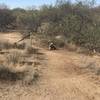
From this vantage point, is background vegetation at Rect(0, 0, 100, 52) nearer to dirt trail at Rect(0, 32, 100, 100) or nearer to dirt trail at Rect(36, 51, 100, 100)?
dirt trail at Rect(36, 51, 100, 100)

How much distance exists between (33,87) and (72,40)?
40.7 feet

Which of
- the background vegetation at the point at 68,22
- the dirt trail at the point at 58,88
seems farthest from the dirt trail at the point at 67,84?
the background vegetation at the point at 68,22

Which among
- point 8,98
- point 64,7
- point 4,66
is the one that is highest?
point 64,7

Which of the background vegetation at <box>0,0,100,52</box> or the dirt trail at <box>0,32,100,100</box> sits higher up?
the background vegetation at <box>0,0,100,52</box>

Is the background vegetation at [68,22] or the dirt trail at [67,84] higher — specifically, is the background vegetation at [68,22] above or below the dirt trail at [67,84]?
above

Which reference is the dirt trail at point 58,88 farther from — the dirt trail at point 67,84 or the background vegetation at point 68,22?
the background vegetation at point 68,22

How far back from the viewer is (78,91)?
31.5ft

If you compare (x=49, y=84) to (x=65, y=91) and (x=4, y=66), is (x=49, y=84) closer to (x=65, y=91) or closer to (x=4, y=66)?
(x=65, y=91)

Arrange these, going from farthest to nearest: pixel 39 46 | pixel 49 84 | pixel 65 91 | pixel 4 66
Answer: pixel 39 46 < pixel 4 66 < pixel 49 84 < pixel 65 91

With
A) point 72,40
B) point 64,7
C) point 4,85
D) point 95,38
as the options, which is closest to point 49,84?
point 4,85

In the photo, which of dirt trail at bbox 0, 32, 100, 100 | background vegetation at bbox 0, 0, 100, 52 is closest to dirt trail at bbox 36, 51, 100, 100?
dirt trail at bbox 0, 32, 100, 100

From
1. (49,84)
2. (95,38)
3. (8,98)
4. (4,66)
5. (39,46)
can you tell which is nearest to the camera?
(8,98)

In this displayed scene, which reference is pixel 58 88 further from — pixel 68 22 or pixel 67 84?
pixel 68 22

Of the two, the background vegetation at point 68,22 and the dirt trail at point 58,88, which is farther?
the background vegetation at point 68,22
